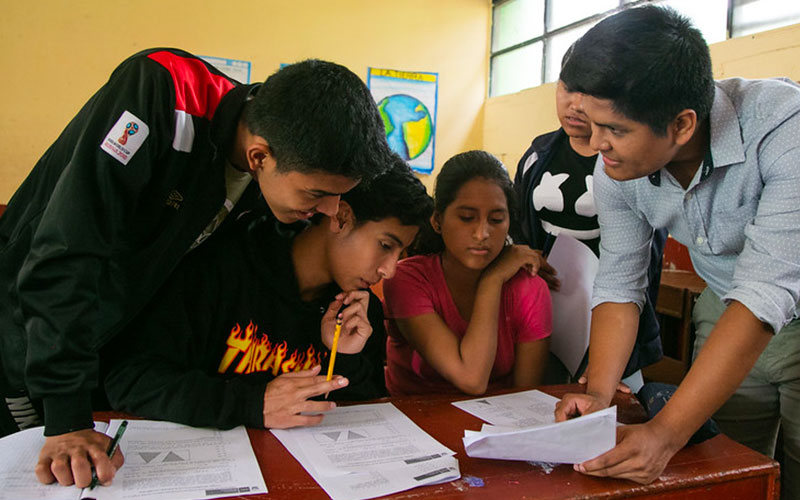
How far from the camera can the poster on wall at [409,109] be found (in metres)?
5.08

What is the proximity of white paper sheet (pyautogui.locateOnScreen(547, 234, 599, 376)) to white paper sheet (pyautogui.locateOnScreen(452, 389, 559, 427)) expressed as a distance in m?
0.36

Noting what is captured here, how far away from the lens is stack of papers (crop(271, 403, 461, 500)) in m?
0.78

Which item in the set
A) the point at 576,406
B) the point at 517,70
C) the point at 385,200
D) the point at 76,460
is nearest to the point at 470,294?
the point at 385,200

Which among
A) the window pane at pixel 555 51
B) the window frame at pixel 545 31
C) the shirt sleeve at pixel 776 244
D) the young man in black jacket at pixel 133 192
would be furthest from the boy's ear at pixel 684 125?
the window pane at pixel 555 51

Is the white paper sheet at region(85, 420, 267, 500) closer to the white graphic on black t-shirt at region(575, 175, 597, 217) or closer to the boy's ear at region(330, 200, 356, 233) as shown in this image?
the boy's ear at region(330, 200, 356, 233)

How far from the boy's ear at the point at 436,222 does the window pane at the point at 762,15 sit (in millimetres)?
2477

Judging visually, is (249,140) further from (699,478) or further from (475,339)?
(699,478)

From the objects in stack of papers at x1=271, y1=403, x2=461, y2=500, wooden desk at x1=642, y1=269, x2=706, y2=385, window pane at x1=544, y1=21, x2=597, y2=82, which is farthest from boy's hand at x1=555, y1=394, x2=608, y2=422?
window pane at x1=544, y1=21, x2=597, y2=82

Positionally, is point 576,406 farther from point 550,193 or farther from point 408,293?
point 550,193

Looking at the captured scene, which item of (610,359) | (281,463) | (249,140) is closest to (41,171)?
(249,140)

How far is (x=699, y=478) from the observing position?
87 centimetres

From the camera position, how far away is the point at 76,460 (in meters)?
0.75

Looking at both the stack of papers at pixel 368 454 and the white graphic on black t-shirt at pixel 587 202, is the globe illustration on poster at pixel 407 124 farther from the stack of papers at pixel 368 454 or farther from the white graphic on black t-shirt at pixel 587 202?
the stack of papers at pixel 368 454

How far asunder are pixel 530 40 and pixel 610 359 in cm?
438
